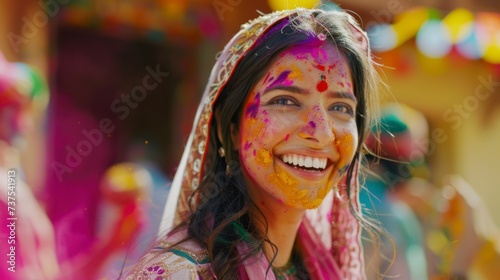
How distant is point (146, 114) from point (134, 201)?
262 cm

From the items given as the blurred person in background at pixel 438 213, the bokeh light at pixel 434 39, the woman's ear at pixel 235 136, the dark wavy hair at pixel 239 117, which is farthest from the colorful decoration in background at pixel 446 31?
the woman's ear at pixel 235 136

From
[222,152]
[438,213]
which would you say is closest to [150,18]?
[438,213]

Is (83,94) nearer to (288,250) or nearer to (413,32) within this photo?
(413,32)

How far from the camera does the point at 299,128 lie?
2004 mm

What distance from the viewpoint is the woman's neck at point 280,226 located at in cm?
209

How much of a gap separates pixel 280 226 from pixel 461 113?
24.3 feet

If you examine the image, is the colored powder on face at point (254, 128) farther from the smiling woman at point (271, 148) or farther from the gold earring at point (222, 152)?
the gold earring at point (222, 152)

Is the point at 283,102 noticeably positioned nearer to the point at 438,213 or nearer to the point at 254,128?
the point at 254,128

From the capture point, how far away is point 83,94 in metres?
5.66

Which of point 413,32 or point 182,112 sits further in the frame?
point 413,32

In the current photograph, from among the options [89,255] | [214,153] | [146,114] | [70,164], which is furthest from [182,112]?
[214,153]

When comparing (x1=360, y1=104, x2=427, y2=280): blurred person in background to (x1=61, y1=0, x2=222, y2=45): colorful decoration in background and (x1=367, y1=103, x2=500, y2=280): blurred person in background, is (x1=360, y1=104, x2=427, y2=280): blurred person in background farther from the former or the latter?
(x1=61, y1=0, x2=222, y2=45): colorful decoration in background

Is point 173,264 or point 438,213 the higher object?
point 173,264

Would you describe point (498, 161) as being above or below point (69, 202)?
below
